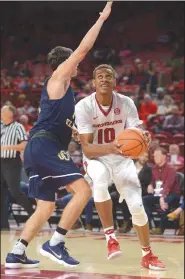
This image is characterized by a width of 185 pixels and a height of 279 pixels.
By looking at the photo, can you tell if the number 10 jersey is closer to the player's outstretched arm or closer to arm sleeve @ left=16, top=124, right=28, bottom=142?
the player's outstretched arm

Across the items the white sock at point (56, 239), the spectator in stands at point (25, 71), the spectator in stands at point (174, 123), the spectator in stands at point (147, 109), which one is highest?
the spectator in stands at point (25, 71)

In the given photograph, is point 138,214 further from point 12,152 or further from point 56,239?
point 12,152

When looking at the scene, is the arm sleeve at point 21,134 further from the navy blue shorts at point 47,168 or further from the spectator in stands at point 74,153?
the navy blue shorts at point 47,168

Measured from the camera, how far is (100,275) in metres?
6.61

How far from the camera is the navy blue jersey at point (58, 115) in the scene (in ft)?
20.7

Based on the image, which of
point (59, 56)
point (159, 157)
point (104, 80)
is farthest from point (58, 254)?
point (159, 157)

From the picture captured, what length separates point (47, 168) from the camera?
20.9 feet

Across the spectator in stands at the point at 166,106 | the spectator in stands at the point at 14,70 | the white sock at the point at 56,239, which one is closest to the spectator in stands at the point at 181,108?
the spectator in stands at the point at 166,106

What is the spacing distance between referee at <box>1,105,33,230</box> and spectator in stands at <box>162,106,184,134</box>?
471cm

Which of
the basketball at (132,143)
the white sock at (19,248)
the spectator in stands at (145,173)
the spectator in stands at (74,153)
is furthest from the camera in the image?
the spectator in stands at (74,153)

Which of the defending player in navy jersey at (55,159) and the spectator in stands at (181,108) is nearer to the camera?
the defending player in navy jersey at (55,159)

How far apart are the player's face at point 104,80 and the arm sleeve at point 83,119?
26cm

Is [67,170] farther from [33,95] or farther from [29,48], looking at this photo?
[29,48]

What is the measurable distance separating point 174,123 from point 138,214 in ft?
30.9
